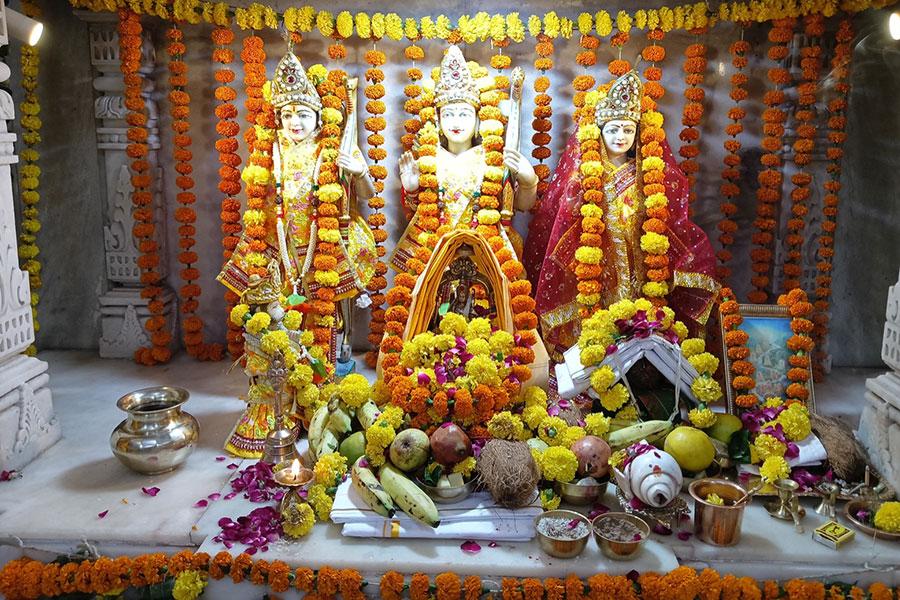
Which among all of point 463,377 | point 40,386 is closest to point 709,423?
point 463,377

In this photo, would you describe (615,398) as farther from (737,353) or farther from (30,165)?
(30,165)

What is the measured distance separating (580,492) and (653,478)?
38 centimetres

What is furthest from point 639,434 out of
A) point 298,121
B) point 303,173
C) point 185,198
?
point 185,198

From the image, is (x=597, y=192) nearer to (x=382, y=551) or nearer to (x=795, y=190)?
(x=795, y=190)

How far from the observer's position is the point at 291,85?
5.16m

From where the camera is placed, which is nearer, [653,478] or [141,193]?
[653,478]

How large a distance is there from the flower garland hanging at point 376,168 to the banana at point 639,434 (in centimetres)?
217

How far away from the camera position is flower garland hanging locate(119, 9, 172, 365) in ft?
18.3

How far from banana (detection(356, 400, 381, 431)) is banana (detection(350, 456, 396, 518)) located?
0.33 m

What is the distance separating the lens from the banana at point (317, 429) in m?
4.19

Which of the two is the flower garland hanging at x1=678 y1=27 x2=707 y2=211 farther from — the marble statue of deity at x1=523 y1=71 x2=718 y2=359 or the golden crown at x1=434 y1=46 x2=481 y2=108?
the golden crown at x1=434 y1=46 x2=481 y2=108

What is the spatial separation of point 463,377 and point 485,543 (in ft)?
2.70

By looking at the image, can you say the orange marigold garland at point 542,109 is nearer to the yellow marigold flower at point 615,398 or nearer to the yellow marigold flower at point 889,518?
the yellow marigold flower at point 615,398

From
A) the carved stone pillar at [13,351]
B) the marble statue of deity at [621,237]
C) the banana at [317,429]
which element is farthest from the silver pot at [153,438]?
the marble statue of deity at [621,237]
